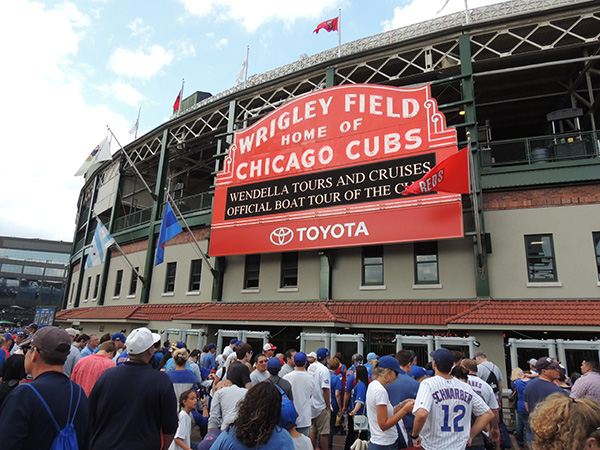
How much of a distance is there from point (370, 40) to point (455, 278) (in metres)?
11.9

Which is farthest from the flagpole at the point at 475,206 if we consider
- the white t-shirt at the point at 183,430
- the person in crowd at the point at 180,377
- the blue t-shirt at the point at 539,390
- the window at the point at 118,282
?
the window at the point at 118,282

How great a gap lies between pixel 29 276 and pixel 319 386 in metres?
97.6

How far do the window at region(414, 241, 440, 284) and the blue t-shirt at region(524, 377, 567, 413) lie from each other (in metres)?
9.68

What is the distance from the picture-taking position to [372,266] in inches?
675

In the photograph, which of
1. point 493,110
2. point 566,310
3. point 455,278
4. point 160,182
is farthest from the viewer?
point 160,182

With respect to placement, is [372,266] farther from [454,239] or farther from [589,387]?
[589,387]

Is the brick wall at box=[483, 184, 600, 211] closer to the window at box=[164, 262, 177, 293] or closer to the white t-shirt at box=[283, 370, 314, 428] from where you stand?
the white t-shirt at box=[283, 370, 314, 428]

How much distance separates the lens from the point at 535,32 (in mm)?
17062

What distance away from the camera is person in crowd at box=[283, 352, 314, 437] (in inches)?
251

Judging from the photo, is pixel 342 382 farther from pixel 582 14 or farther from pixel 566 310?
pixel 582 14

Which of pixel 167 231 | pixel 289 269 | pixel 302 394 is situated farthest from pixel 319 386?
pixel 167 231

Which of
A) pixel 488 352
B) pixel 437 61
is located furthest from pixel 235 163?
pixel 488 352

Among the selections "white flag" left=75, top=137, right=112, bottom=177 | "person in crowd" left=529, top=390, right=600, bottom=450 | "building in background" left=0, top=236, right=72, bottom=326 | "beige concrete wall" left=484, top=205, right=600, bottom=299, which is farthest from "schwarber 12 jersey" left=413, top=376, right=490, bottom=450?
"building in background" left=0, top=236, right=72, bottom=326

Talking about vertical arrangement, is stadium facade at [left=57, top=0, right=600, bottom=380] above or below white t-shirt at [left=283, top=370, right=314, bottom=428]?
above
